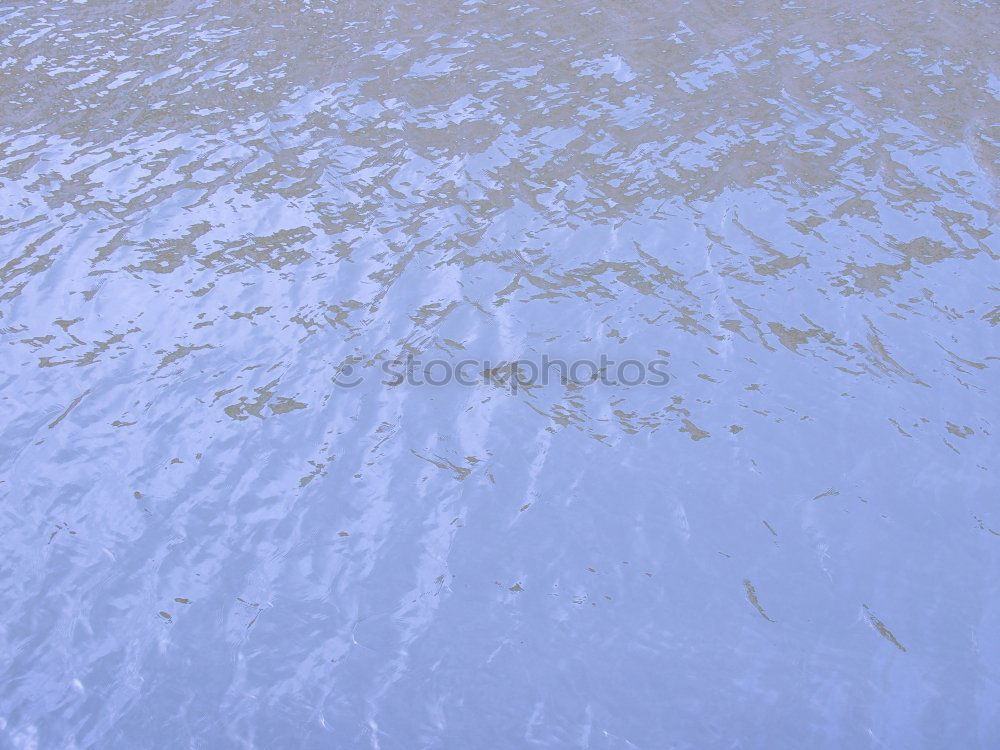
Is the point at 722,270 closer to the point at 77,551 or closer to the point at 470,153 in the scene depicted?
the point at 470,153

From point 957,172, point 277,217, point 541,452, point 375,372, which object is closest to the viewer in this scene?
point 541,452

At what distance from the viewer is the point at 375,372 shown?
330 centimetres

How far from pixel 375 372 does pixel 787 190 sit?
82.4 inches

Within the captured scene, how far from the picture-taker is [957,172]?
166 inches

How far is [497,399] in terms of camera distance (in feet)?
10.6

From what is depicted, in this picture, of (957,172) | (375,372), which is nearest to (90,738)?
(375,372)

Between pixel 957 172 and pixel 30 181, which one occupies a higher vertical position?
pixel 30 181

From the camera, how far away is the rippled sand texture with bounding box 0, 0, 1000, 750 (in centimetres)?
245

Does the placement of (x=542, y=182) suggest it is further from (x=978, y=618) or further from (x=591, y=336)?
(x=978, y=618)

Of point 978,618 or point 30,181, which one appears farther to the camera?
point 30,181

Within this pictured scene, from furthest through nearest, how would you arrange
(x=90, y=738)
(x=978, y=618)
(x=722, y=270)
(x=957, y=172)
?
(x=957, y=172) → (x=722, y=270) → (x=978, y=618) → (x=90, y=738)

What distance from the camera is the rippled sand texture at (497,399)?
2.45 metres

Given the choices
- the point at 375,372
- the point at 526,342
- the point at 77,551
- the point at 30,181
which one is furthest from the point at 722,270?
the point at 30,181

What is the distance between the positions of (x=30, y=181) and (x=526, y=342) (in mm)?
2484
